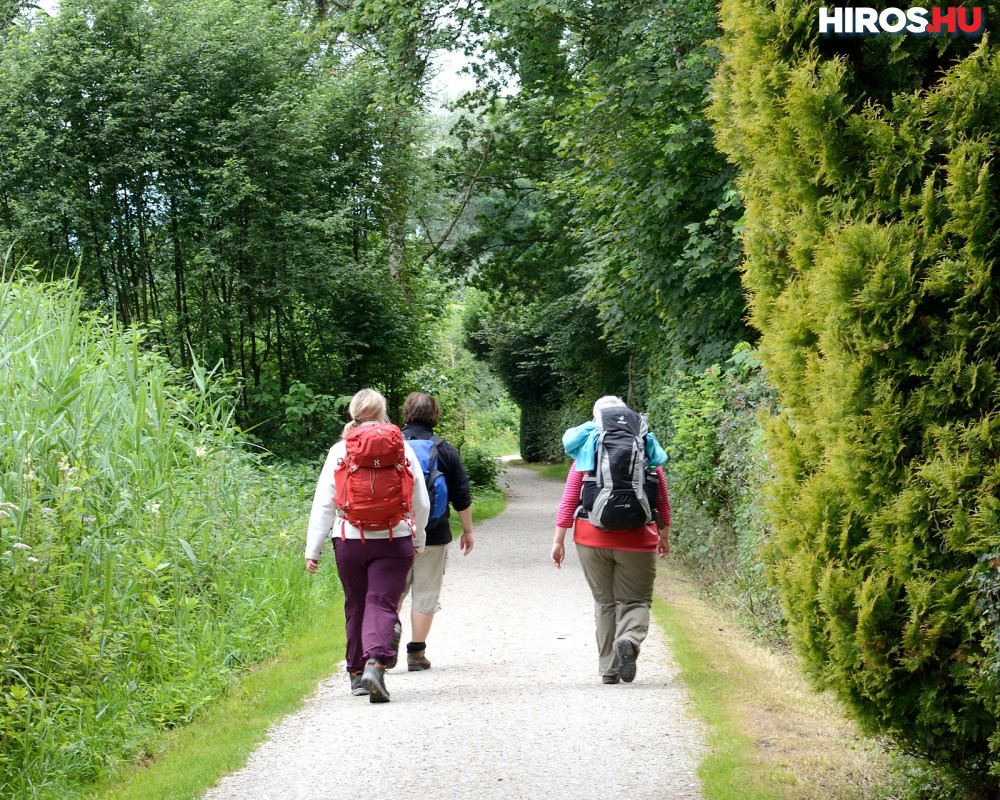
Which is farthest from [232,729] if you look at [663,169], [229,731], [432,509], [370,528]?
[663,169]

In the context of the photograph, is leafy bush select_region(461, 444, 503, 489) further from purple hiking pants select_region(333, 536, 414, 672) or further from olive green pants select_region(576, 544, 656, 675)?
purple hiking pants select_region(333, 536, 414, 672)

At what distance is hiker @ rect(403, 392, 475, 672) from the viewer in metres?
8.19

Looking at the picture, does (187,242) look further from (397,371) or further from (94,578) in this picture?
(94,578)

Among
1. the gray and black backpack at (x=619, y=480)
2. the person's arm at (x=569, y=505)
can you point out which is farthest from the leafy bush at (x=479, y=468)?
the gray and black backpack at (x=619, y=480)

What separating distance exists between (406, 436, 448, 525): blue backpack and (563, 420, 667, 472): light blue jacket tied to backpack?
1017 millimetres

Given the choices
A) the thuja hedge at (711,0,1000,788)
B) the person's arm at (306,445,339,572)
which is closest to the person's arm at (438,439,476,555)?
the person's arm at (306,445,339,572)

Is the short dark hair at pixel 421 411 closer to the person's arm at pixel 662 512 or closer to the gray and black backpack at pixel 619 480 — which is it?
the gray and black backpack at pixel 619 480

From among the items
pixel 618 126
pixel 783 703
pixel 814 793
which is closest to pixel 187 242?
pixel 618 126

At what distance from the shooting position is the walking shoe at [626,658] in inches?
297

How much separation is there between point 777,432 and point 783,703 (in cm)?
257

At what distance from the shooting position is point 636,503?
7.51 m

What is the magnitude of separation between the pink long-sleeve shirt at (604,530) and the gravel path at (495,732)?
947mm

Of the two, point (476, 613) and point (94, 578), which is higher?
point (94, 578)

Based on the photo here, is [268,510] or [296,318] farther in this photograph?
[296,318]
